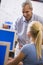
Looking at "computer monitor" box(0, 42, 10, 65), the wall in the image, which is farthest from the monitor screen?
Answer: the wall

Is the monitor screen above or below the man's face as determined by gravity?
below

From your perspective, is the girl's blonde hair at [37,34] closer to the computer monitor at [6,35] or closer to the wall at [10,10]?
the computer monitor at [6,35]

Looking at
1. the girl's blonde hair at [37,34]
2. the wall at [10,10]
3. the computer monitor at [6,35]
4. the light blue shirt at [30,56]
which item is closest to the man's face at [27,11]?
the computer monitor at [6,35]

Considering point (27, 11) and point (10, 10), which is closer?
point (27, 11)

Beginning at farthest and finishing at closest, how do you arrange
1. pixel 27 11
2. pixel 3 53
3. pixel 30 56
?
pixel 27 11 → pixel 30 56 → pixel 3 53

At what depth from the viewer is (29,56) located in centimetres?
200

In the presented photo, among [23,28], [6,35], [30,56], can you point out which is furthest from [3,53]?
[23,28]

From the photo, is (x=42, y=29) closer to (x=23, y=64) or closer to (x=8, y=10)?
(x=23, y=64)

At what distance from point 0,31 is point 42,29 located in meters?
0.67

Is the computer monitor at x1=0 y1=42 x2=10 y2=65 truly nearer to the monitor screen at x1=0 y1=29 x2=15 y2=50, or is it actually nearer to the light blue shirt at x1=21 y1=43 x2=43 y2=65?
the light blue shirt at x1=21 y1=43 x2=43 y2=65

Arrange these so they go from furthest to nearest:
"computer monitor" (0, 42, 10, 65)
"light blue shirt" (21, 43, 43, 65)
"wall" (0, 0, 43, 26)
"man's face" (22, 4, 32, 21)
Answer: "wall" (0, 0, 43, 26)
"man's face" (22, 4, 32, 21)
"light blue shirt" (21, 43, 43, 65)
"computer monitor" (0, 42, 10, 65)

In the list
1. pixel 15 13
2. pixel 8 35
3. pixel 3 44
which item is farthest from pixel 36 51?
pixel 15 13

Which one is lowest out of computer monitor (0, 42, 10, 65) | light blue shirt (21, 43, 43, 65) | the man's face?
light blue shirt (21, 43, 43, 65)

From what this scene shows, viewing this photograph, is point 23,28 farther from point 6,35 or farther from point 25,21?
point 6,35
